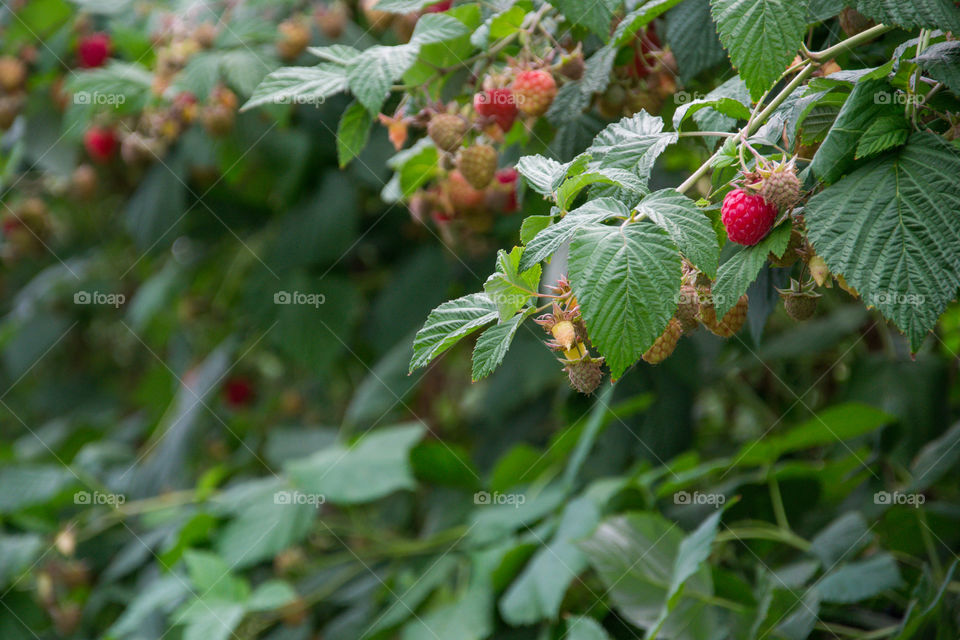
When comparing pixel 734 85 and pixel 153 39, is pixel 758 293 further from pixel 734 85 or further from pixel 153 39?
pixel 153 39

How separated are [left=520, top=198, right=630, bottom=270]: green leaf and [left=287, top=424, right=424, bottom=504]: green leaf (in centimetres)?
76

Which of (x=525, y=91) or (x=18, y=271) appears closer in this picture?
(x=525, y=91)

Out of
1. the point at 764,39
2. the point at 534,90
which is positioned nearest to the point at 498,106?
the point at 534,90

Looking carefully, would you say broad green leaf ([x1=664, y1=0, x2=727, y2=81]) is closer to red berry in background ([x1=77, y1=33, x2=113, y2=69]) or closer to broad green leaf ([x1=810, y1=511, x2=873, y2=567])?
broad green leaf ([x1=810, y1=511, x2=873, y2=567])

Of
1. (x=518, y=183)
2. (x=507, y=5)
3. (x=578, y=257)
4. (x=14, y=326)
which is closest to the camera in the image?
(x=578, y=257)

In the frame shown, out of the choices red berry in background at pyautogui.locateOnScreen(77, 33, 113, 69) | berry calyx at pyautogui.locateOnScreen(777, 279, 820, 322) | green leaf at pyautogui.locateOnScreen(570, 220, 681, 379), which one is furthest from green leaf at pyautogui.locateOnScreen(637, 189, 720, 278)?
red berry in background at pyautogui.locateOnScreen(77, 33, 113, 69)

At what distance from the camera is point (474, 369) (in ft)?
1.49

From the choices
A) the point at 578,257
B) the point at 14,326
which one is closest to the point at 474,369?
the point at 578,257

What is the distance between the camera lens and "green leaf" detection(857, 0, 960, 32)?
0.46 m

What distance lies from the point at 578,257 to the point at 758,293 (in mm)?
235

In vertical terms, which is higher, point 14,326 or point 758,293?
point 758,293

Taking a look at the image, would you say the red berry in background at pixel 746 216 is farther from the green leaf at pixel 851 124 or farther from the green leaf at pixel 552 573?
the green leaf at pixel 552 573

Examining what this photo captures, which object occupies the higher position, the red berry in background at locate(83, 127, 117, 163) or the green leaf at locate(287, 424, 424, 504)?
the red berry in background at locate(83, 127, 117, 163)

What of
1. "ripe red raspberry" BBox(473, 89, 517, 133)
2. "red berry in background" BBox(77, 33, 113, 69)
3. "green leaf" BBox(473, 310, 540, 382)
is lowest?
"red berry in background" BBox(77, 33, 113, 69)
